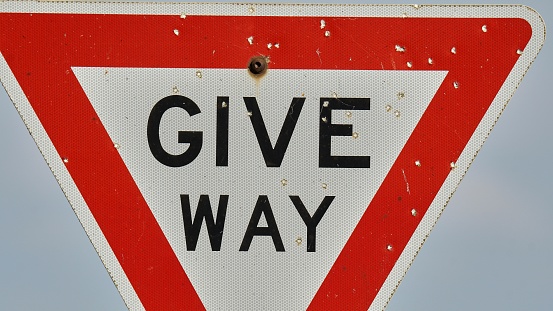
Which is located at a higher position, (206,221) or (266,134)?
(266,134)

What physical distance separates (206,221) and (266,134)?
10.9 inches

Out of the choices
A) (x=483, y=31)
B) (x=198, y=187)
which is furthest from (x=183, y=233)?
(x=483, y=31)

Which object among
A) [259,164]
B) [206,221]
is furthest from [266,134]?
[206,221]

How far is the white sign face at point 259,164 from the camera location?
6.33 meters

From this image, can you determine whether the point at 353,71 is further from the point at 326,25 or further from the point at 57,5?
the point at 57,5

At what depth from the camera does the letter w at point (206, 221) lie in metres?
6.33

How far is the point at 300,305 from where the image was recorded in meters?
6.34

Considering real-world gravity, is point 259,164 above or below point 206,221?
above

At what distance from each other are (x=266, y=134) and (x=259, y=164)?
81mm

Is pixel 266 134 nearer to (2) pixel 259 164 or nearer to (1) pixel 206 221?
(2) pixel 259 164

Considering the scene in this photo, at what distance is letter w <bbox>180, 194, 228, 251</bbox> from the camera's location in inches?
249

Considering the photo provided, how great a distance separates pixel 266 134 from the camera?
6.34 m

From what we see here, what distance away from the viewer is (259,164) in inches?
249

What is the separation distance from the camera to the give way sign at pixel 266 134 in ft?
20.8
